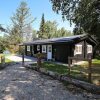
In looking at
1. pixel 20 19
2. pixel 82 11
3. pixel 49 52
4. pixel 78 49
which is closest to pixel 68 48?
pixel 78 49

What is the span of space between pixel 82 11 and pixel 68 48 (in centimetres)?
997

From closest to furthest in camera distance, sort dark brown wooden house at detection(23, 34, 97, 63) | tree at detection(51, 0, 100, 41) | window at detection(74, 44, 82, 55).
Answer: tree at detection(51, 0, 100, 41), dark brown wooden house at detection(23, 34, 97, 63), window at detection(74, 44, 82, 55)

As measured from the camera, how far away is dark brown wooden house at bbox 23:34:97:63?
25.4 meters

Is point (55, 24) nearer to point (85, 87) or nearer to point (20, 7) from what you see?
point (20, 7)

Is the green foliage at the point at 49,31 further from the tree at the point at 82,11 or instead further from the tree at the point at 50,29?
the tree at the point at 82,11

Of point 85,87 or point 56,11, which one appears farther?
point 56,11

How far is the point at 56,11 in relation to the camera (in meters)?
18.1

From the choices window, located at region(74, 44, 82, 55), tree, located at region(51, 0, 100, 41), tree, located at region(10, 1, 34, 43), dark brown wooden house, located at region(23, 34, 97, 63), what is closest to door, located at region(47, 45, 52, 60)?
dark brown wooden house, located at region(23, 34, 97, 63)

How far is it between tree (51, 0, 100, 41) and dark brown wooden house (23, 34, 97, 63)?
659 cm

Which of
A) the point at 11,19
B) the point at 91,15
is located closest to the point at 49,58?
the point at 91,15

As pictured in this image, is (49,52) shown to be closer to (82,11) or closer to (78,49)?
(78,49)

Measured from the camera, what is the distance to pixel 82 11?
52.5 feet

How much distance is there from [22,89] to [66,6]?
10052mm

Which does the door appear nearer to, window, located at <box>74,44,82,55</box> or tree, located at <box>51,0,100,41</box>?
window, located at <box>74,44,82,55</box>
